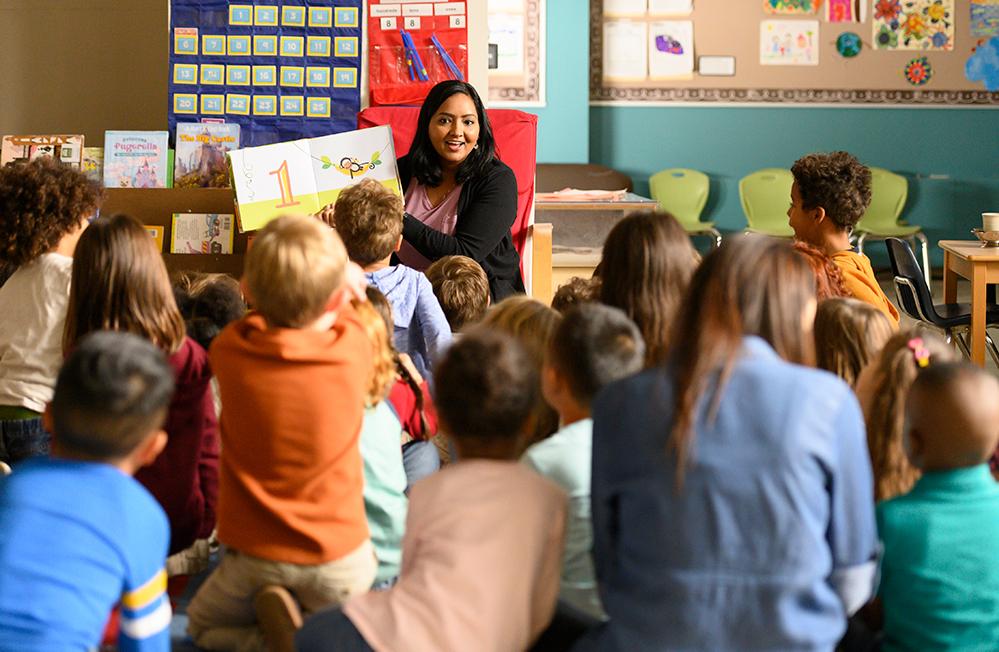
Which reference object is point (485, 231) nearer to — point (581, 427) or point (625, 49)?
point (581, 427)

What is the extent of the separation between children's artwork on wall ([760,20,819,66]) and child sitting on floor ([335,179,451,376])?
613 cm

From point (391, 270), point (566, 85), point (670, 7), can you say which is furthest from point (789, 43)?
point (391, 270)

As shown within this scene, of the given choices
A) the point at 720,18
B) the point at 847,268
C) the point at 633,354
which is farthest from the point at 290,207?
the point at 720,18

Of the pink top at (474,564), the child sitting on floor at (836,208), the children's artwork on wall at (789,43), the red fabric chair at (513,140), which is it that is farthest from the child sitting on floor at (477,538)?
the children's artwork on wall at (789,43)

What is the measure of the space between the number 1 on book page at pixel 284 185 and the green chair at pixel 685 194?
4761 millimetres

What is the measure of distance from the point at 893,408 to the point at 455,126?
2.17 meters

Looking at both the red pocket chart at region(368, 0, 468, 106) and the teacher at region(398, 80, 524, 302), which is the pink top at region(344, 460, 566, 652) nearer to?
the teacher at region(398, 80, 524, 302)

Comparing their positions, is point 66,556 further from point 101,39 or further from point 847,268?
point 101,39

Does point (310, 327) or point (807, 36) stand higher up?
point (807, 36)

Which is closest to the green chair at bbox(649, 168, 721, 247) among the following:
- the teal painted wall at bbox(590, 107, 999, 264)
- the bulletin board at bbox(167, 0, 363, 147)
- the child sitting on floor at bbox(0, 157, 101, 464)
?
the teal painted wall at bbox(590, 107, 999, 264)

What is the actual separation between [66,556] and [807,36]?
7.93 m

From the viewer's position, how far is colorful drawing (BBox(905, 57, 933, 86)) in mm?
8445

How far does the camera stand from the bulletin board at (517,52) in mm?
8227

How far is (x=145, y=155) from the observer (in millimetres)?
4508
